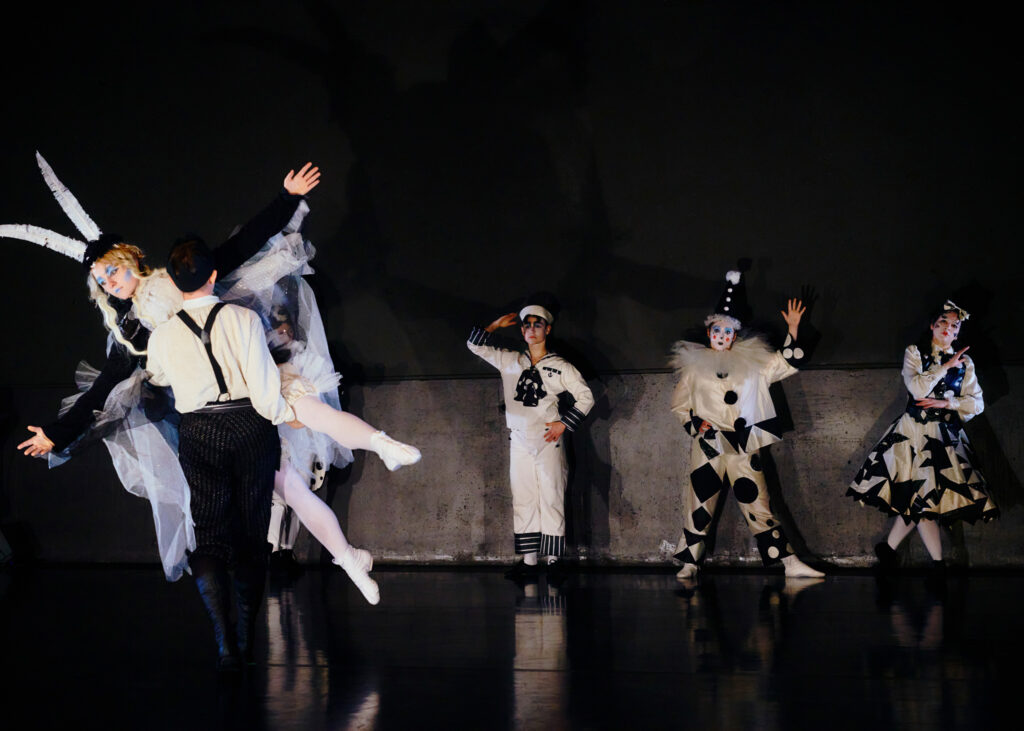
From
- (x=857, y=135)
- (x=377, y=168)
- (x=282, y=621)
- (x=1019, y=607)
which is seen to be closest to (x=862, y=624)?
(x=1019, y=607)

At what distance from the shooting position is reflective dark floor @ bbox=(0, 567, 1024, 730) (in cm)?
272

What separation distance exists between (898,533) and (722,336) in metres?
1.39

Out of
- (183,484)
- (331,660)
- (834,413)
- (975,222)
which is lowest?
(331,660)

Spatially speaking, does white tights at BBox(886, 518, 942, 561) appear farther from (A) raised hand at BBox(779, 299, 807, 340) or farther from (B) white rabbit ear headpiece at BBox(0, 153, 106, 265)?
(B) white rabbit ear headpiece at BBox(0, 153, 106, 265)

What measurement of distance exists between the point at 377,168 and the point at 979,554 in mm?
4183

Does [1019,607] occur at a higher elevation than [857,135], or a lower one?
lower

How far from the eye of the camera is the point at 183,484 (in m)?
4.17

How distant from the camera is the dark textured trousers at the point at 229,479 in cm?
335

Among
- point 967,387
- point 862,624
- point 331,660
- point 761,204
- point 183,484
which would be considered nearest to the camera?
point 331,660

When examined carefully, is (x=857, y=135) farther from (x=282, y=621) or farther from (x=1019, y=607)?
(x=282, y=621)

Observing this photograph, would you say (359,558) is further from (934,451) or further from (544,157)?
(544,157)

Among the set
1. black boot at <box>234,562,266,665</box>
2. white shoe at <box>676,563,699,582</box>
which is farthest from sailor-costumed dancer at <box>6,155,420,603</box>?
white shoe at <box>676,563,699,582</box>

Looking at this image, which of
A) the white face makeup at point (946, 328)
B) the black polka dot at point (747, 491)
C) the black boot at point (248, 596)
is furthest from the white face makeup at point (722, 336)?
the black boot at point (248, 596)

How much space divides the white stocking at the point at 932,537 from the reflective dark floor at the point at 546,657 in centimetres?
13
